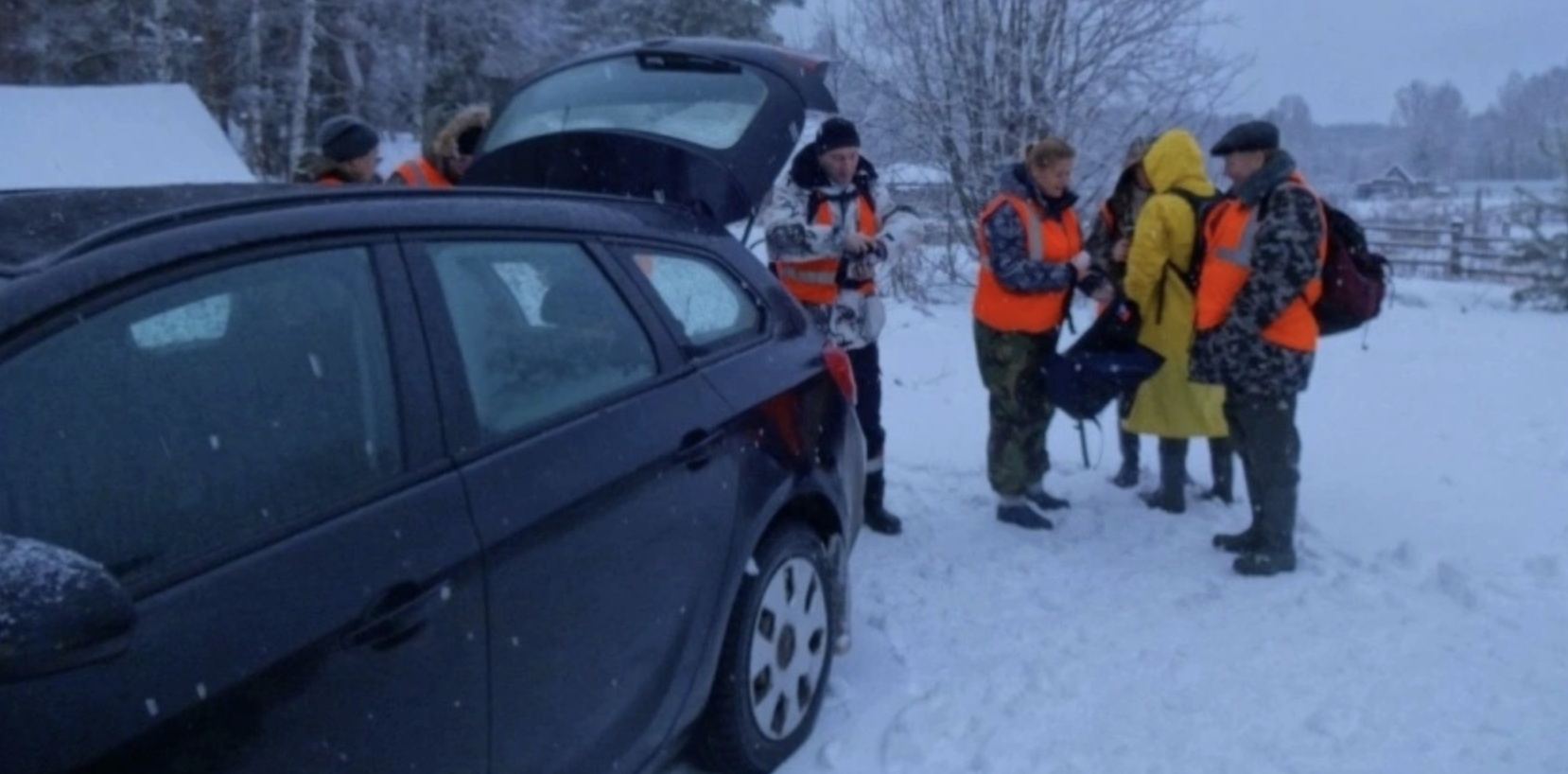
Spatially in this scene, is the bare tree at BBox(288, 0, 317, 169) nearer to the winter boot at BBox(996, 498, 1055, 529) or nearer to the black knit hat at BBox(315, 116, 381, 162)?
the black knit hat at BBox(315, 116, 381, 162)

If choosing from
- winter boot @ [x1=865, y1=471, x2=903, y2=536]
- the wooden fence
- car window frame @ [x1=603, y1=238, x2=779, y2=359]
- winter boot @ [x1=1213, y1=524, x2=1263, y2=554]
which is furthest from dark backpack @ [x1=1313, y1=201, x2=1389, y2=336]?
the wooden fence

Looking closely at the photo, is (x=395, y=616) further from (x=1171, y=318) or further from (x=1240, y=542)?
(x=1171, y=318)

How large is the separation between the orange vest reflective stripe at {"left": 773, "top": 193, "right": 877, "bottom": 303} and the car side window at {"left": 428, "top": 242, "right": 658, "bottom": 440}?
7.80ft

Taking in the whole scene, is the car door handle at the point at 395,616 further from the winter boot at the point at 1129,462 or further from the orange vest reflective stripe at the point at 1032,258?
the winter boot at the point at 1129,462

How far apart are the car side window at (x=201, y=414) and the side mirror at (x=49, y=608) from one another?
0.19 meters

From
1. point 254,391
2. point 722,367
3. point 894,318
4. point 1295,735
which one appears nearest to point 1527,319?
point 894,318

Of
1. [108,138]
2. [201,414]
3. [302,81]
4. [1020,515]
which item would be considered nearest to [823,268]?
[1020,515]

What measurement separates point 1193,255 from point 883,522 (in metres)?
1.76

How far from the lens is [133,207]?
2396 mm

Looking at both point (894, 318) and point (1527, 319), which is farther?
point (1527, 319)

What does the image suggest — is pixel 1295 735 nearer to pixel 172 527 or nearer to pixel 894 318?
pixel 172 527

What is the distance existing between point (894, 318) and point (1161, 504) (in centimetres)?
770

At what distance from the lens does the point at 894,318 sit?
45.5 ft

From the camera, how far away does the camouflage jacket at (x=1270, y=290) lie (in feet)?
16.5
